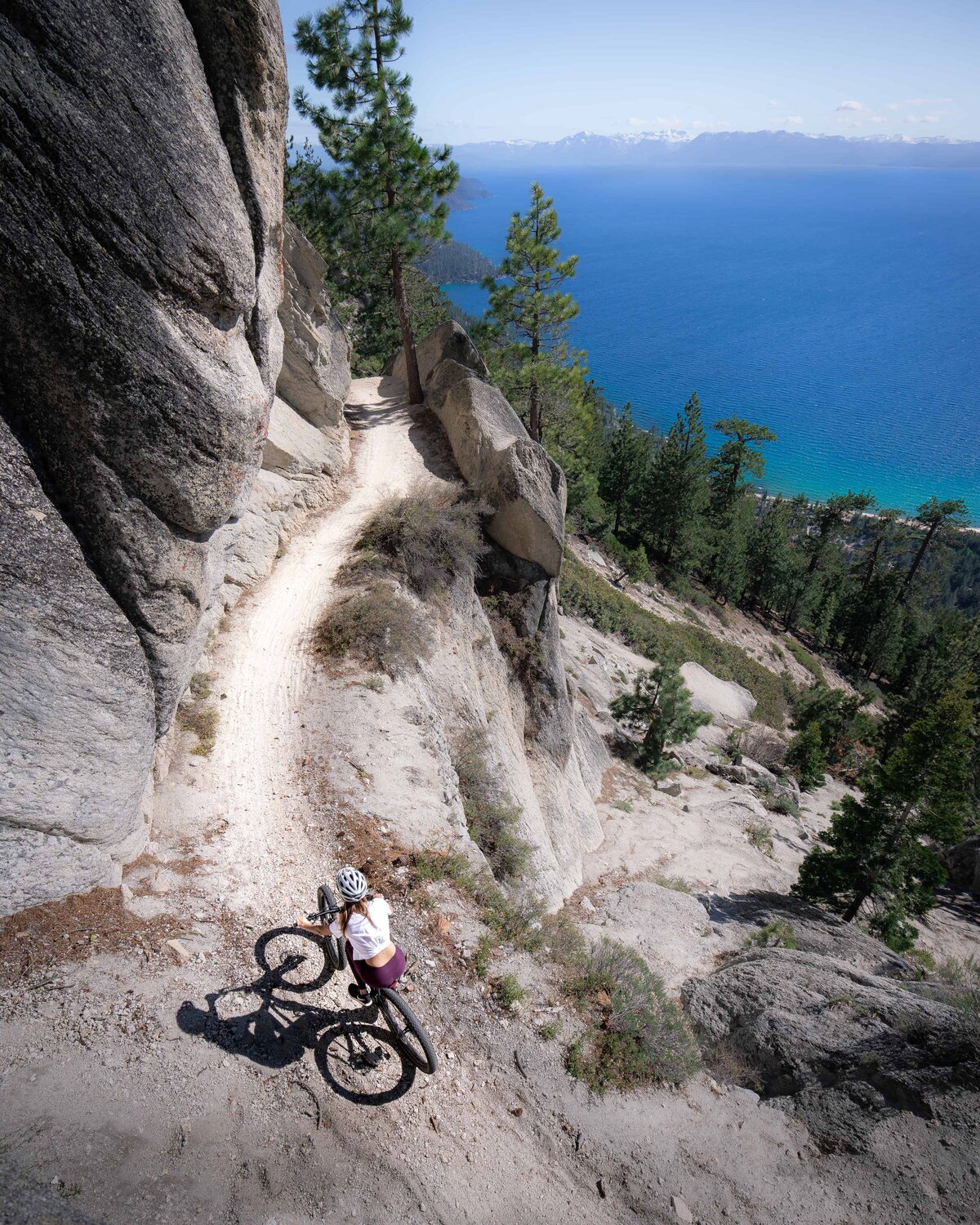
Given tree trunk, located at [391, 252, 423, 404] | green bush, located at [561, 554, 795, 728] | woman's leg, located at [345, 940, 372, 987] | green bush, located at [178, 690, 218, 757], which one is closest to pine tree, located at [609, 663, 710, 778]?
green bush, located at [561, 554, 795, 728]

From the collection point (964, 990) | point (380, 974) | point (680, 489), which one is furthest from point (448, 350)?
point (680, 489)

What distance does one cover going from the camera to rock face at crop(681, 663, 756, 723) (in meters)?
32.9

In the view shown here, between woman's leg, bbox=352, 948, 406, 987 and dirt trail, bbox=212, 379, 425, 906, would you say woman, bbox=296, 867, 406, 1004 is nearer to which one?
woman's leg, bbox=352, 948, 406, 987

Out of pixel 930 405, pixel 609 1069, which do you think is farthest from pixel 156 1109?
pixel 930 405

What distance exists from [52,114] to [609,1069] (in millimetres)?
11499

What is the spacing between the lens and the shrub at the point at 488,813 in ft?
38.3

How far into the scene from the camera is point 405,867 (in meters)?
9.10

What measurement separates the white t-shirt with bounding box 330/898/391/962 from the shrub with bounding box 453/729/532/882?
4797 mm

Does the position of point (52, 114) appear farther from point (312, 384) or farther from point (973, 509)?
point (973, 509)

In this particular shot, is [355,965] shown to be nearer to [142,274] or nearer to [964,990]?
[142,274]

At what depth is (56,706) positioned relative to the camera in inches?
257

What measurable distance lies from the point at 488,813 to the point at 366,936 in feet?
19.1

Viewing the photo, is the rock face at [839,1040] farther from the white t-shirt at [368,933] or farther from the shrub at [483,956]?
the white t-shirt at [368,933]

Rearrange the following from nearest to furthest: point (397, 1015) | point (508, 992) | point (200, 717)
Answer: point (397, 1015), point (508, 992), point (200, 717)
